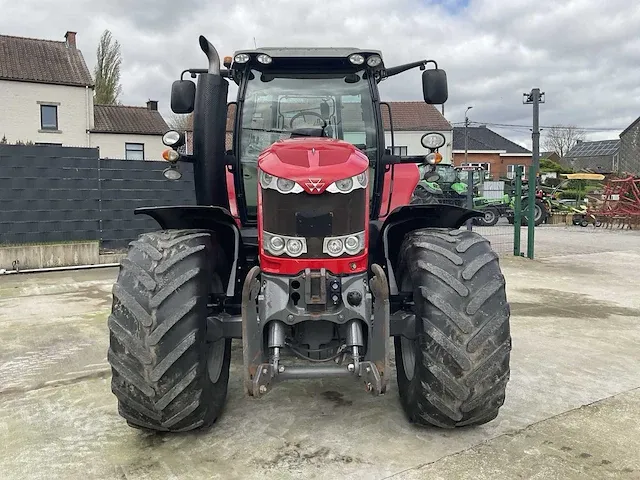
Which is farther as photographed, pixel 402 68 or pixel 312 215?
pixel 402 68

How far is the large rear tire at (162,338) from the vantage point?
2.77 meters

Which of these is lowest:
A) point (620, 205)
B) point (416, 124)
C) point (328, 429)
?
point (328, 429)

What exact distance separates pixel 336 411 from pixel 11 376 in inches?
98.2

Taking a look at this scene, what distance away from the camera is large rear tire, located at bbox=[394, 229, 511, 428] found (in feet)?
9.16

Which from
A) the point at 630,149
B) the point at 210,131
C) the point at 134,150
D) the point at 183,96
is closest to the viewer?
the point at 210,131

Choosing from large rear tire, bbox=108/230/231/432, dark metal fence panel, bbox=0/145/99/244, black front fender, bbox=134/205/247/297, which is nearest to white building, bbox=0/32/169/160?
dark metal fence panel, bbox=0/145/99/244

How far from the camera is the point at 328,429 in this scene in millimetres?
3197

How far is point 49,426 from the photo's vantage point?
130 inches

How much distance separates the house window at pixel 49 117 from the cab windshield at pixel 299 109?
25889 millimetres

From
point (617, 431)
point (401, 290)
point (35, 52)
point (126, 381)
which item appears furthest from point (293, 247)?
point (35, 52)

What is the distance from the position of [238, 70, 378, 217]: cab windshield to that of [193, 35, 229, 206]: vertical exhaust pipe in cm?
32

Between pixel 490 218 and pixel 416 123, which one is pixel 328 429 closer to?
pixel 490 218

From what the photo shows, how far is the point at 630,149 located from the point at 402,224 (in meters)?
49.3

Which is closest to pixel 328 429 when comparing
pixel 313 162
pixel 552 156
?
pixel 313 162
